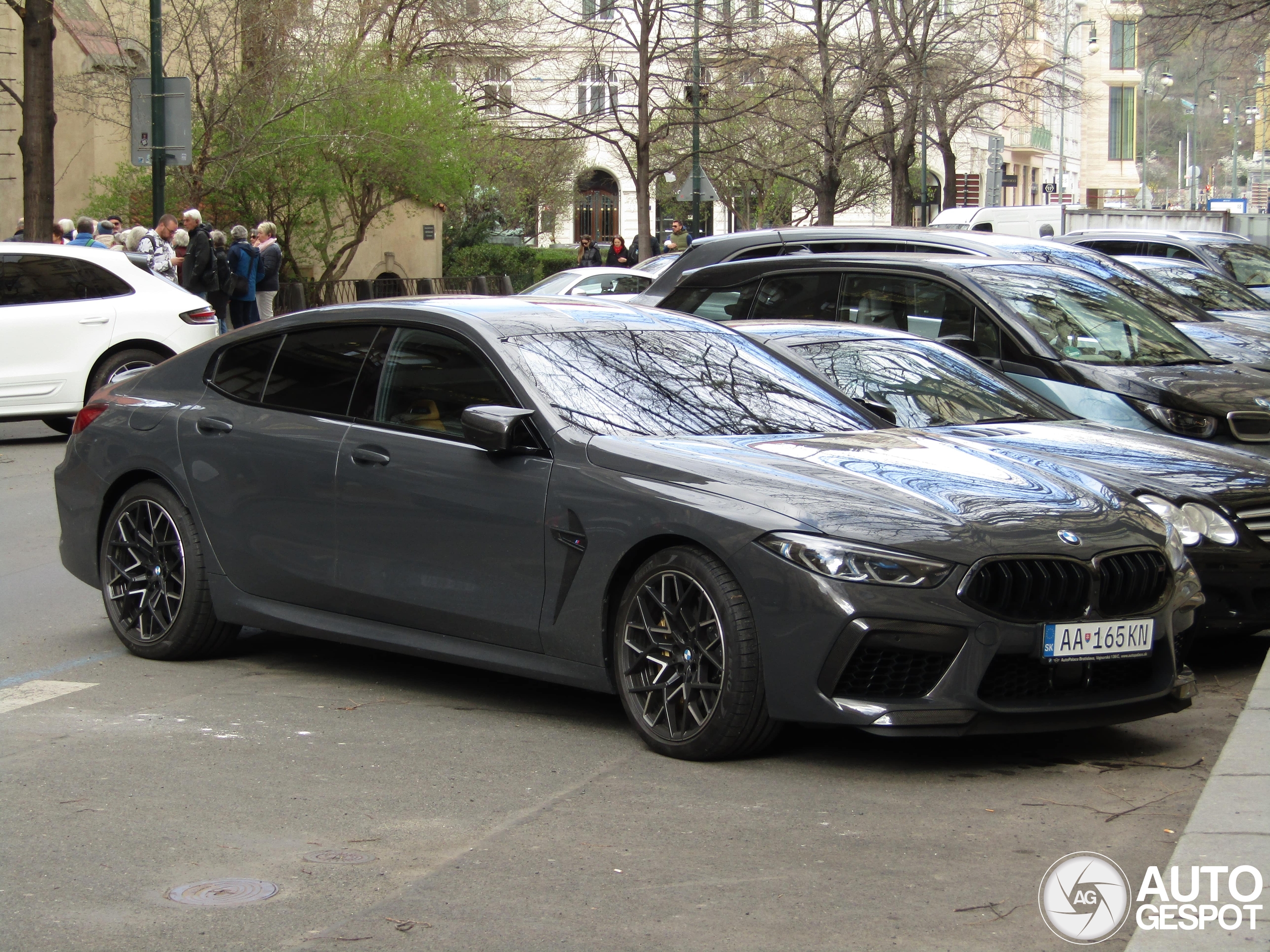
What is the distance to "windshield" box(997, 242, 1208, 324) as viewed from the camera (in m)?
10.8

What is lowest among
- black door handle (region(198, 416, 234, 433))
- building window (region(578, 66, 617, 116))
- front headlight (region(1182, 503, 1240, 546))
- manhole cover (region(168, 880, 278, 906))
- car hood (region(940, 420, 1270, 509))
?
manhole cover (region(168, 880, 278, 906))

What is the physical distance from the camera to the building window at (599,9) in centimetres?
3525

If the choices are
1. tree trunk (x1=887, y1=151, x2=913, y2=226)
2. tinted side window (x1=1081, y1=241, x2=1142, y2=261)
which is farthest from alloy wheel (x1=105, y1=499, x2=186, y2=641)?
tree trunk (x1=887, y1=151, x2=913, y2=226)

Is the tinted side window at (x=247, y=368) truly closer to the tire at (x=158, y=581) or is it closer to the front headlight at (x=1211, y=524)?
the tire at (x=158, y=581)

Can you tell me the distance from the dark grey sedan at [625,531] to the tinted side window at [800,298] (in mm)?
3302

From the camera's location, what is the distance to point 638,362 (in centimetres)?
645

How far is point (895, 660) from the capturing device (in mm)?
5285

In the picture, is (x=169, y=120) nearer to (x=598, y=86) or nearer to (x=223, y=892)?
(x=598, y=86)

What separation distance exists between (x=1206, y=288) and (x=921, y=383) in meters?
9.46

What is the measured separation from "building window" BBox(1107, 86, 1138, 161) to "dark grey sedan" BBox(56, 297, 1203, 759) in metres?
105

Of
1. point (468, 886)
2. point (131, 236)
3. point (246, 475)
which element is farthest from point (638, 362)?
point (131, 236)

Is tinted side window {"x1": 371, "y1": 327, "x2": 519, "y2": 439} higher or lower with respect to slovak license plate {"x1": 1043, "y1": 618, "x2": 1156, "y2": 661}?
higher

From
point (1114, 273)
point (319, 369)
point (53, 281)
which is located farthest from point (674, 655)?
point (53, 281)

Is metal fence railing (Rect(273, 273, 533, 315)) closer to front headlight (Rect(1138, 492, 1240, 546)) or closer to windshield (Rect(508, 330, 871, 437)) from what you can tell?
windshield (Rect(508, 330, 871, 437))
